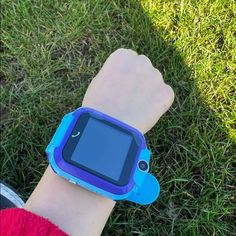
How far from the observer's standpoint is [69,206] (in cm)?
103

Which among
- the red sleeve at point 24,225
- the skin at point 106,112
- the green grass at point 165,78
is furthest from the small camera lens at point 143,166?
the green grass at point 165,78

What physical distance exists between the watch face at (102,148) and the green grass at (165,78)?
0.44 m

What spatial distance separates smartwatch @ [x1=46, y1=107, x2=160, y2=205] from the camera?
3.34ft

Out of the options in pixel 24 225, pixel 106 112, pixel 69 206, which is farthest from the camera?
A: pixel 106 112

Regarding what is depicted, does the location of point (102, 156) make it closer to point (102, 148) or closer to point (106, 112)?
point (102, 148)

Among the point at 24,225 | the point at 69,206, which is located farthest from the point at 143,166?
the point at 24,225

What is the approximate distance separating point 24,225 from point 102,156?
227mm

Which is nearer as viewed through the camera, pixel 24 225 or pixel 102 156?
pixel 24 225

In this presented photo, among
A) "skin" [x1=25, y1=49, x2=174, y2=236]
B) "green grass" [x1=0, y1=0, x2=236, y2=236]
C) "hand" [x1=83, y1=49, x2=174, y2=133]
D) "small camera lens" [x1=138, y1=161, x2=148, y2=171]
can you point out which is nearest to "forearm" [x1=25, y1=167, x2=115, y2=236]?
"skin" [x1=25, y1=49, x2=174, y2=236]

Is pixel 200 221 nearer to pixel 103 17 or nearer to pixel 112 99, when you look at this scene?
pixel 112 99

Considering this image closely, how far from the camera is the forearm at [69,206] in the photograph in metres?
1.02

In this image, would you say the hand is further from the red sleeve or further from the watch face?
the red sleeve

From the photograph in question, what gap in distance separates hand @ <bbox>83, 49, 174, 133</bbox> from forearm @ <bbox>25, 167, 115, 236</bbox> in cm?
21

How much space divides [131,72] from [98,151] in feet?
0.96
